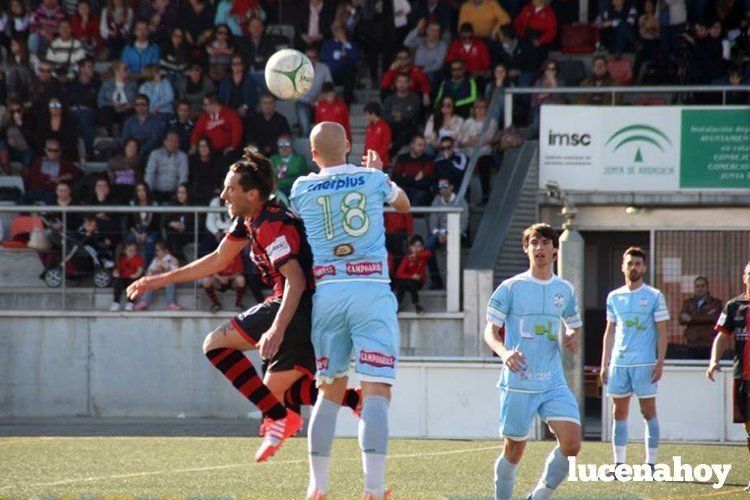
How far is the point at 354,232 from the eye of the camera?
8.25 m

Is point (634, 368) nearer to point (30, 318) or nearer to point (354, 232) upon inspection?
point (354, 232)

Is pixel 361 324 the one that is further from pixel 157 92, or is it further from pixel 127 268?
pixel 157 92

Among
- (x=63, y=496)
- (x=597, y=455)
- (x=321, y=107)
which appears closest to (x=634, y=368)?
(x=597, y=455)

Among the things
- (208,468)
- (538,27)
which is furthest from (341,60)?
(208,468)

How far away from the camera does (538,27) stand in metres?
22.2

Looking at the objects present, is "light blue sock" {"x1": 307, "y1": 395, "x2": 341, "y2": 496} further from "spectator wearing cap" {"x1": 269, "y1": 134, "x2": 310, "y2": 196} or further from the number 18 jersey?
"spectator wearing cap" {"x1": 269, "y1": 134, "x2": 310, "y2": 196}

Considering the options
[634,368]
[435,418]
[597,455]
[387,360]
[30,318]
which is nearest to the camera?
[387,360]

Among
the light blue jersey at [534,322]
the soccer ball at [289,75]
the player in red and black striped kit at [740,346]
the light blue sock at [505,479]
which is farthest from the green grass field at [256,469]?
the soccer ball at [289,75]

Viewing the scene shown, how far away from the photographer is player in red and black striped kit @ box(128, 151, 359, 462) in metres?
8.53

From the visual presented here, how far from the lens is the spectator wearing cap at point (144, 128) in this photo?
21.5 m

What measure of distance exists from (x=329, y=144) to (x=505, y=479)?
103 inches

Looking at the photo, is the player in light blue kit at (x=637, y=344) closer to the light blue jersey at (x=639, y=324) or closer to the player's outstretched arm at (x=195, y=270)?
the light blue jersey at (x=639, y=324)

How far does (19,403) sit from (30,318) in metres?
1.28

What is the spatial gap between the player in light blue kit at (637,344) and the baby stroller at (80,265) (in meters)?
8.88
